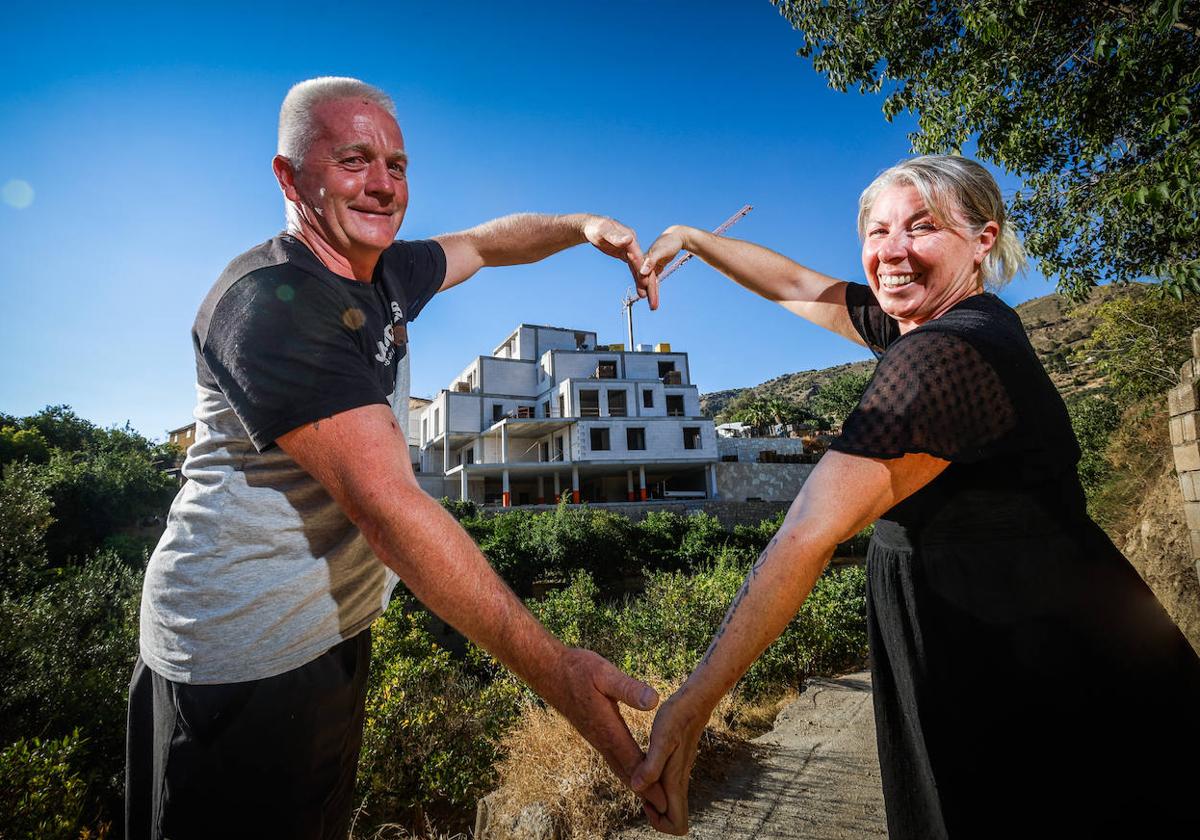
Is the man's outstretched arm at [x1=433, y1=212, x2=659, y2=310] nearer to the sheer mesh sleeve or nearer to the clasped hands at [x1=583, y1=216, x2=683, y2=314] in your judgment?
the clasped hands at [x1=583, y1=216, x2=683, y2=314]

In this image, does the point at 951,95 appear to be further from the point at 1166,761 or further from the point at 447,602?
the point at 447,602

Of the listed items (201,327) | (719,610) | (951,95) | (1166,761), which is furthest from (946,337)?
(951,95)

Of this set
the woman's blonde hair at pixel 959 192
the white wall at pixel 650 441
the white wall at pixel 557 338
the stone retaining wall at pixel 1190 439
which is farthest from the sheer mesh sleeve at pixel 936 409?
the white wall at pixel 557 338

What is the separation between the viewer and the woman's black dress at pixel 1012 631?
1238 mm

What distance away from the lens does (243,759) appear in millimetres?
1349

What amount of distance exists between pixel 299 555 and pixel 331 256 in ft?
2.78

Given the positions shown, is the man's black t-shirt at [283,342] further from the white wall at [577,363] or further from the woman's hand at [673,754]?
the white wall at [577,363]

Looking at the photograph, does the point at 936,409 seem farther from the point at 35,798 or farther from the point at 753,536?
the point at 753,536

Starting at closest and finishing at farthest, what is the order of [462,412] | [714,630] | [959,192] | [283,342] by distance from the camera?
[283,342], [959,192], [714,630], [462,412]

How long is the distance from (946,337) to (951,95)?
24.7 ft

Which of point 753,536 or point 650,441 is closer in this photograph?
point 753,536

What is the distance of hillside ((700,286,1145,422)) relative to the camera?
28234mm

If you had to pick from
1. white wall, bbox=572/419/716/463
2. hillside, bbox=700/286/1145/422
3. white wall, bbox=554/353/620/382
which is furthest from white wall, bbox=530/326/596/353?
A: hillside, bbox=700/286/1145/422

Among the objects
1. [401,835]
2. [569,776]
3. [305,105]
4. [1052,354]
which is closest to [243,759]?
[305,105]
